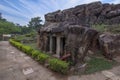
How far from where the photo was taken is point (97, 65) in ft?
25.7

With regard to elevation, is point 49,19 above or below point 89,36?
above

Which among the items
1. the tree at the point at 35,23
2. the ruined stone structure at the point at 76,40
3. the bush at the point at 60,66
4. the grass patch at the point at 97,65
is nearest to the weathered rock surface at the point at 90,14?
the ruined stone structure at the point at 76,40

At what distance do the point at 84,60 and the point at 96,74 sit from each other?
5.39 ft

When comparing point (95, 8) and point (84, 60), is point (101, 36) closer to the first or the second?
point (84, 60)

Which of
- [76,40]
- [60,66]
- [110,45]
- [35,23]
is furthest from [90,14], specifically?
[35,23]

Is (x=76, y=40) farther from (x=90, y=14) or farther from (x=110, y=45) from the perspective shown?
(x=90, y=14)

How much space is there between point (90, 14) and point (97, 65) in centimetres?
1492

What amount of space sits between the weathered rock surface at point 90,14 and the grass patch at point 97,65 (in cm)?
1159

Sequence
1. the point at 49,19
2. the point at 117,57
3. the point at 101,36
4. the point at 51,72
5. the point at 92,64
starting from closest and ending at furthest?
1. the point at 51,72
2. the point at 92,64
3. the point at 117,57
4. the point at 101,36
5. the point at 49,19

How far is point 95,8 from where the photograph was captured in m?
20.5

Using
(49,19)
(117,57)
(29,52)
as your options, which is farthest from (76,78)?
(49,19)

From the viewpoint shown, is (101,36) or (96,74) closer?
(96,74)

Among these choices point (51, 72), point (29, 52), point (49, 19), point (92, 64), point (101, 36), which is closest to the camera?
point (51, 72)

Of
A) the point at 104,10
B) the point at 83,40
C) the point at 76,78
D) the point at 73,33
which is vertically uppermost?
the point at 104,10
